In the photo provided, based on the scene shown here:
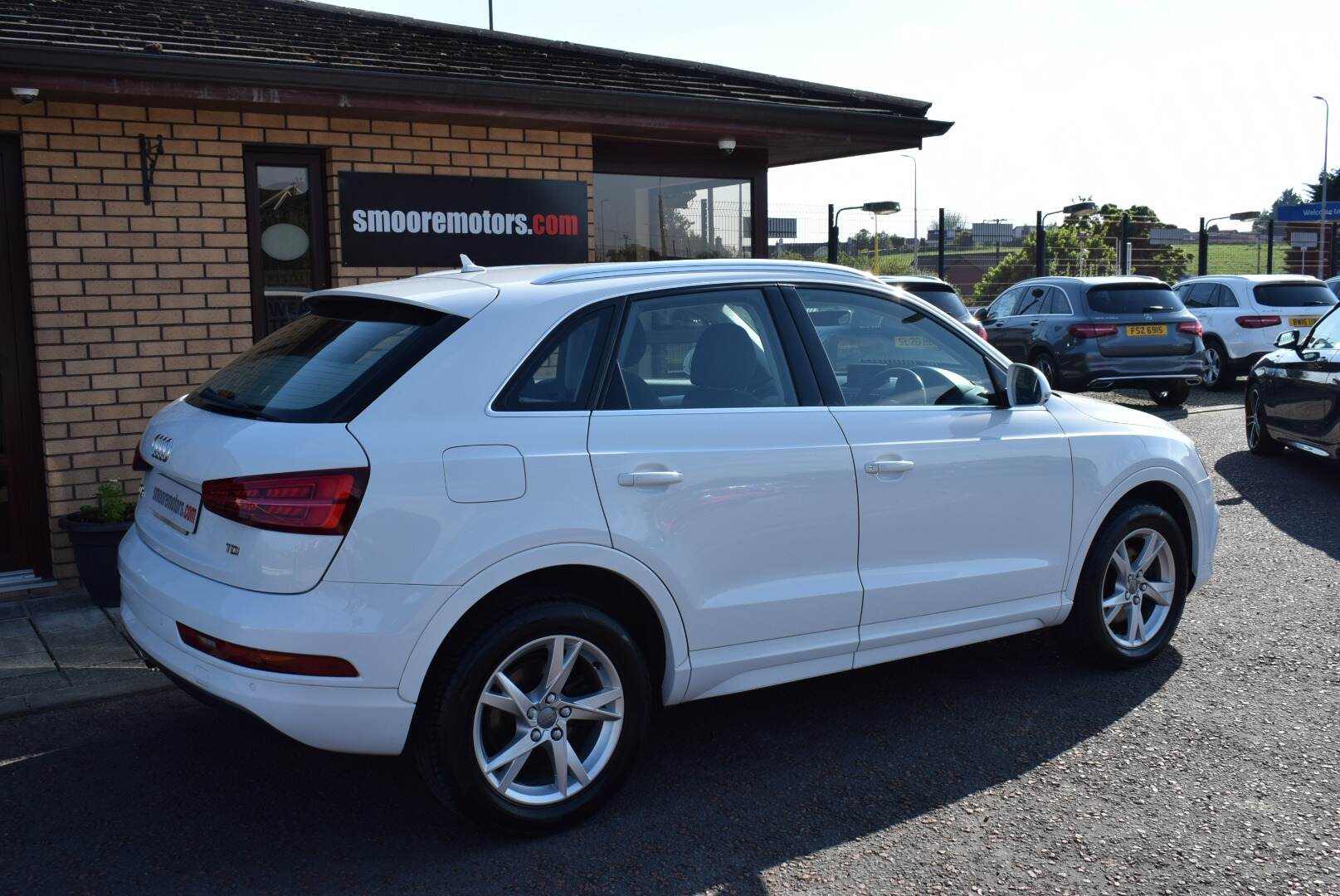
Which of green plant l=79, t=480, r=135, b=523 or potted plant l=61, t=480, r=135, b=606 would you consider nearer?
potted plant l=61, t=480, r=135, b=606

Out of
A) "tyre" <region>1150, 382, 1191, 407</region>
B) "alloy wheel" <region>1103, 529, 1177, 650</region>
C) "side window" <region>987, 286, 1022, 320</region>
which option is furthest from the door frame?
"side window" <region>987, 286, 1022, 320</region>

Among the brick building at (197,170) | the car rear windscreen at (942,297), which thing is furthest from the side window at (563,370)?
the car rear windscreen at (942,297)

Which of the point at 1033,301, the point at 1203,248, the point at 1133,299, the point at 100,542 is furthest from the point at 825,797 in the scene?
the point at 1203,248

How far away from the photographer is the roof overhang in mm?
6375

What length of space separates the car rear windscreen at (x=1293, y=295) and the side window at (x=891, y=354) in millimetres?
14226

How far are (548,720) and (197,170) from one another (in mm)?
4838

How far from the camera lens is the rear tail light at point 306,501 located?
3.53m

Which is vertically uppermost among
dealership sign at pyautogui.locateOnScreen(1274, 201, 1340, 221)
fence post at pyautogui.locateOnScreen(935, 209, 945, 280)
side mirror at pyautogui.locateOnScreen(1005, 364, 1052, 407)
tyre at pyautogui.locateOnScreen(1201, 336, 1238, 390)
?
dealership sign at pyautogui.locateOnScreen(1274, 201, 1340, 221)

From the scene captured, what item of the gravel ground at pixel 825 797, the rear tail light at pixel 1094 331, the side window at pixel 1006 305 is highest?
the side window at pixel 1006 305

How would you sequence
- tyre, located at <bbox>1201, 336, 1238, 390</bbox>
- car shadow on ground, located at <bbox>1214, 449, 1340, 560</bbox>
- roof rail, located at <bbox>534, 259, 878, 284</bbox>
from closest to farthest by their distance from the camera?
roof rail, located at <bbox>534, 259, 878, 284</bbox>
car shadow on ground, located at <bbox>1214, 449, 1340, 560</bbox>
tyre, located at <bbox>1201, 336, 1238, 390</bbox>

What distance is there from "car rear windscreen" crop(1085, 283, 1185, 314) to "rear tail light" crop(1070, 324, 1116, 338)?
0.25 metres

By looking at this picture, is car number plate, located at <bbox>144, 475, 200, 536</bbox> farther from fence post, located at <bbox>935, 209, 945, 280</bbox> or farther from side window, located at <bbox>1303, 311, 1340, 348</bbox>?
fence post, located at <bbox>935, 209, 945, 280</bbox>

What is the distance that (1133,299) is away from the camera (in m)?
15.2

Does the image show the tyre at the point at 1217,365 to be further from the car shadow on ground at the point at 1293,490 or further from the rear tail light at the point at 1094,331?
the car shadow on ground at the point at 1293,490
